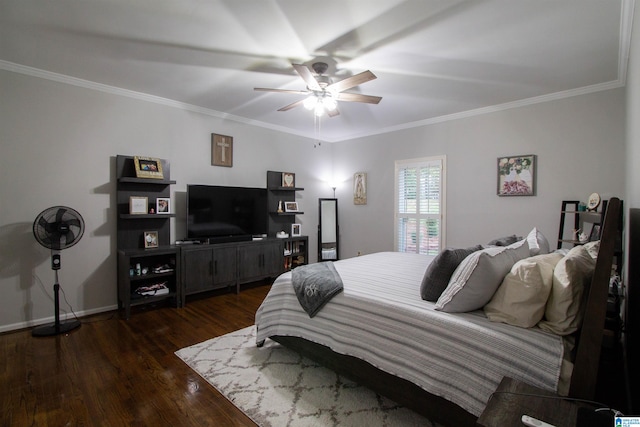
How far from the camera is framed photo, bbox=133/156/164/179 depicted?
3623 mm

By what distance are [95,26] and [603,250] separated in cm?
353

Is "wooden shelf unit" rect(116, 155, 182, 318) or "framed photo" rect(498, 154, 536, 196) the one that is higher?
"framed photo" rect(498, 154, 536, 196)

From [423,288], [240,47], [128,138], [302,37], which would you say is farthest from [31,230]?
[423,288]

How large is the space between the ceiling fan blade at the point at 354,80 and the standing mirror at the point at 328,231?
10.5 ft

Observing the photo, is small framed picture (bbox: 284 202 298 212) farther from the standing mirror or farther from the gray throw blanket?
the gray throw blanket

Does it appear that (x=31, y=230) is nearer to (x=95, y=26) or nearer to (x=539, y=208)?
(x=95, y=26)

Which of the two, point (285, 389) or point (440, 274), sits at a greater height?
point (440, 274)

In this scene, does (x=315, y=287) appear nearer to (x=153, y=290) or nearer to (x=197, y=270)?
(x=197, y=270)

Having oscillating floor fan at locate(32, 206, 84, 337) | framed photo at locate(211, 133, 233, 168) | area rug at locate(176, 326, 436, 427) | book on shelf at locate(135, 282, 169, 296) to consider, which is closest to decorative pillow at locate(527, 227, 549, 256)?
area rug at locate(176, 326, 436, 427)

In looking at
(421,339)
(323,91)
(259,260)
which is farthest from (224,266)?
(421,339)

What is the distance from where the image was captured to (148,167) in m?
3.72

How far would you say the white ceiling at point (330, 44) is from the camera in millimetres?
2172

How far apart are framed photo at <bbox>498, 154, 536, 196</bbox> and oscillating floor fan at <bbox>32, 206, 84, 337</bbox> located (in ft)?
16.9

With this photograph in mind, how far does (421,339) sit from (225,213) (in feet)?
11.4
